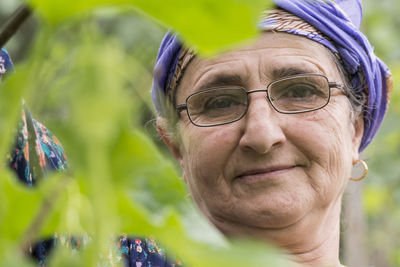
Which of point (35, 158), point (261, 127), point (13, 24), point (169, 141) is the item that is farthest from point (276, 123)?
point (13, 24)

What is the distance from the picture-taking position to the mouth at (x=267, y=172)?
4.18 feet

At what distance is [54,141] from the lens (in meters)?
1.03

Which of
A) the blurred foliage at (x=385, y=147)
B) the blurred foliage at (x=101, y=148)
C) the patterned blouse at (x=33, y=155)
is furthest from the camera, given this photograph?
the blurred foliage at (x=385, y=147)

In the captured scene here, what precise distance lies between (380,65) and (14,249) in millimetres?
1429

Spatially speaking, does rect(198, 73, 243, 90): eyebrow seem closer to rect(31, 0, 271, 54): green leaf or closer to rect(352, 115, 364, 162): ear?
rect(352, 115, 364, 162): ear

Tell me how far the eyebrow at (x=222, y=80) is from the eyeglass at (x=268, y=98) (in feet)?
0.03

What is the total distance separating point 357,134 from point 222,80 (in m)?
0.41

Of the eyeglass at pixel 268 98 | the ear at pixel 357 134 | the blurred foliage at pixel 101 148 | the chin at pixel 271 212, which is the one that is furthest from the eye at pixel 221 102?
the blurred foliage at pixel 101 148

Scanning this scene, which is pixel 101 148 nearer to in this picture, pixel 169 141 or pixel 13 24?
pixel 13 24

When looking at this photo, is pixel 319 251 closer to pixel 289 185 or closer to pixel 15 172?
pixel 289 185

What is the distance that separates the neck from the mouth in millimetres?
115

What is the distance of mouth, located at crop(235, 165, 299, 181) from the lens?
4.18 feet

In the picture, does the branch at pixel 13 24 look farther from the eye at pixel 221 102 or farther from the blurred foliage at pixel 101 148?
the eye at pixel 221 102

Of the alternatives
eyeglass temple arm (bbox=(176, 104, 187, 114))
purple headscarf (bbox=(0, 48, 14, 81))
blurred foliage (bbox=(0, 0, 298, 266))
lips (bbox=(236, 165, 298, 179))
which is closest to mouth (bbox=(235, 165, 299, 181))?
lips (bbox=(236, 165, 298, 179))
